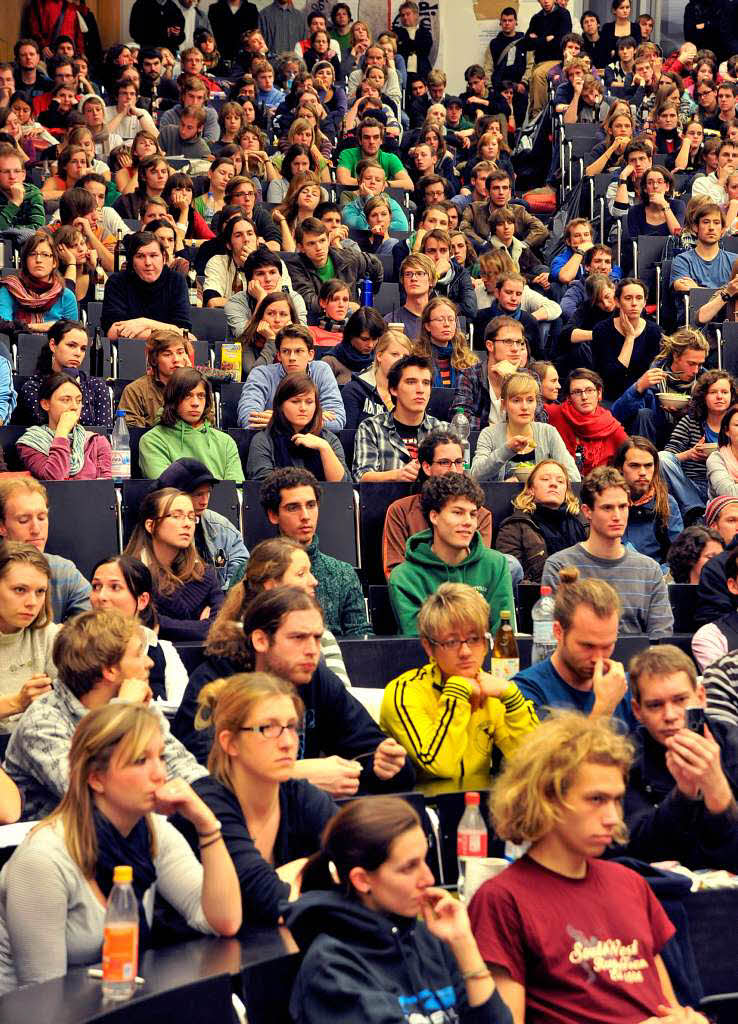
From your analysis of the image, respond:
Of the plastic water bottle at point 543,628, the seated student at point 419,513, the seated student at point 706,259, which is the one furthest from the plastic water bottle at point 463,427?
the seated student at point 706,259

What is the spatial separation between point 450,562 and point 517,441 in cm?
132

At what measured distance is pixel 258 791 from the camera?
3.08 m

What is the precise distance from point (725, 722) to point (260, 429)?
307cm

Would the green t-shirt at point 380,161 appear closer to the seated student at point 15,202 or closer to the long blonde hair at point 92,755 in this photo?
the seated student at point 15,202

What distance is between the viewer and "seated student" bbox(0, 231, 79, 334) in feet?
23.8

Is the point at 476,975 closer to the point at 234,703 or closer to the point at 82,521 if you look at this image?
the point at 234,703

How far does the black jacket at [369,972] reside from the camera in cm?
242

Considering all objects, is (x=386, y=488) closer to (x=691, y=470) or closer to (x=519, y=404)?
(x=519, y=404)

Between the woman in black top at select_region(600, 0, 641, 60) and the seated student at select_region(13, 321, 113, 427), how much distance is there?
881 centimetres

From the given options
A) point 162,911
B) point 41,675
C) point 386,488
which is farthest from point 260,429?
point 162,911

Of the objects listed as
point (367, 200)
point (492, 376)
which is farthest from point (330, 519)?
point (367, 200)

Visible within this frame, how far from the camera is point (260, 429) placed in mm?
6352

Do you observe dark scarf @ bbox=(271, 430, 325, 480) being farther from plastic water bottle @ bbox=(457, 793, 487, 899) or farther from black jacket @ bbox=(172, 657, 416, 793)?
plastic water bottle @ bbox=(457, 793, 487, 899)

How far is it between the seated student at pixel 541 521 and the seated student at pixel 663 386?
63.3 inches
